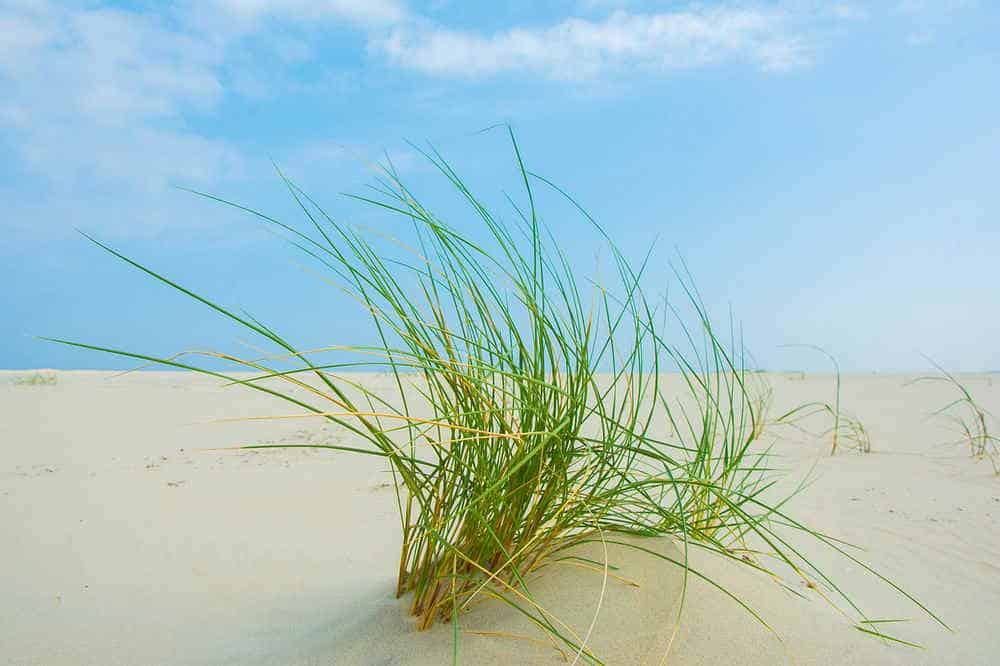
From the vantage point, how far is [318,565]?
2.30m

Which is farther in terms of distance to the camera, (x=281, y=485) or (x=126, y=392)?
(x=126, y=392)

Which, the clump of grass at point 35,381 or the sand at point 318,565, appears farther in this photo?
the clump of grass at point 35,381

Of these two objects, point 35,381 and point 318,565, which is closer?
point 318,565

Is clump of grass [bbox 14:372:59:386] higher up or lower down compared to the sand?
lower down

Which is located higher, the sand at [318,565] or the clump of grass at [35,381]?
the sand at [318,565]

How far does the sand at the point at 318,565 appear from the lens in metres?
1.38

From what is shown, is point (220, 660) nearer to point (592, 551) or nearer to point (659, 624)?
point (592, 551)

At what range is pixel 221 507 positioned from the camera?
Answer: 9.64 feet

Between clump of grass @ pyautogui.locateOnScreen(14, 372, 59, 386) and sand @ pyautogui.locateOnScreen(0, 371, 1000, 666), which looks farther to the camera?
clump of grass @ pyautogui.locateOnScreen(14, 372, 59, 386)

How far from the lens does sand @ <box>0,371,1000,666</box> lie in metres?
1.38

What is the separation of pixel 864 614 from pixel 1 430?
14.9ft

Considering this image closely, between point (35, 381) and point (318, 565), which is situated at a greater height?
point (318, 565)

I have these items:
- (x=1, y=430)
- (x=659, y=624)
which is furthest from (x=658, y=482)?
(x=1, y=430)

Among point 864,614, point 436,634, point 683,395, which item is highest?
point 436,634
